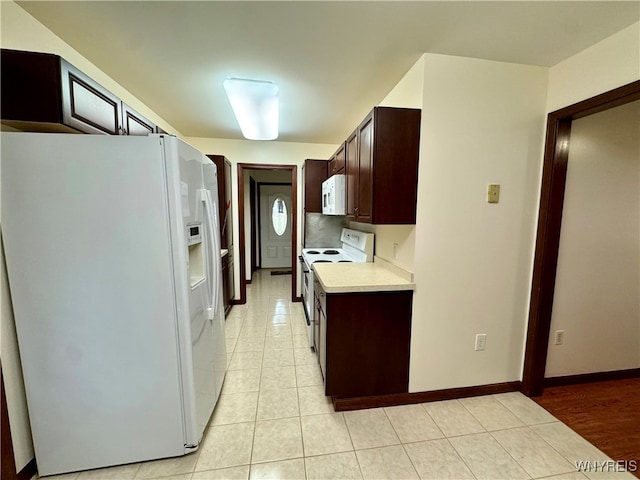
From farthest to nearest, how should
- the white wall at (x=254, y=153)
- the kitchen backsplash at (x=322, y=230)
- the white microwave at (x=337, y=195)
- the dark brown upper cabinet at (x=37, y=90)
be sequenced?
the kitchen backsplash at (x=322, y=230)
the white wall at (x=254, y=153)
the white microwave at (x=337, y=195)
the dark brown upper cabinet at (x=37, y=90)

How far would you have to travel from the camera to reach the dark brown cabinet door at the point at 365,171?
179cm

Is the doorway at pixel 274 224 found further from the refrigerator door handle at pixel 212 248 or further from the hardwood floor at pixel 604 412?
the hardwood floor at pixel 604 412

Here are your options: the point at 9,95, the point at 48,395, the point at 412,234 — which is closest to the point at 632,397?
the point at 412,234

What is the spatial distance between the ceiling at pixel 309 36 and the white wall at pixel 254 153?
4.95 feet

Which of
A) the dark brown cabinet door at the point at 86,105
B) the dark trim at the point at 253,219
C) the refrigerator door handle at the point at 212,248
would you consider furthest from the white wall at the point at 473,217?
the dark trim at the point at 253,219

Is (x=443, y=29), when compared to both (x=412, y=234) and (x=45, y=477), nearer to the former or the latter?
(x=412, y=234)

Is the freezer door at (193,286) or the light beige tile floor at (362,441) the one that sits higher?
the freezer door at (193,286)

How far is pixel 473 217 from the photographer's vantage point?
6.04 ft

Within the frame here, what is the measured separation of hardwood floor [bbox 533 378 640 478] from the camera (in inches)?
62.4

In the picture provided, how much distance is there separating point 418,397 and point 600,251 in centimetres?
182

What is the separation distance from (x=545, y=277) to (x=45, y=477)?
10.9 ft

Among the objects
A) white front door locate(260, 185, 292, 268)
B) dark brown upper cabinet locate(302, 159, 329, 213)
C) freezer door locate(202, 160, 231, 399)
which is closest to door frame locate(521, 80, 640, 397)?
freezer door locate(202, 160, 231, 399)

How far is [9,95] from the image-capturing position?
46.8 inches

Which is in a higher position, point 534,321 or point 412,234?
point 412,234
